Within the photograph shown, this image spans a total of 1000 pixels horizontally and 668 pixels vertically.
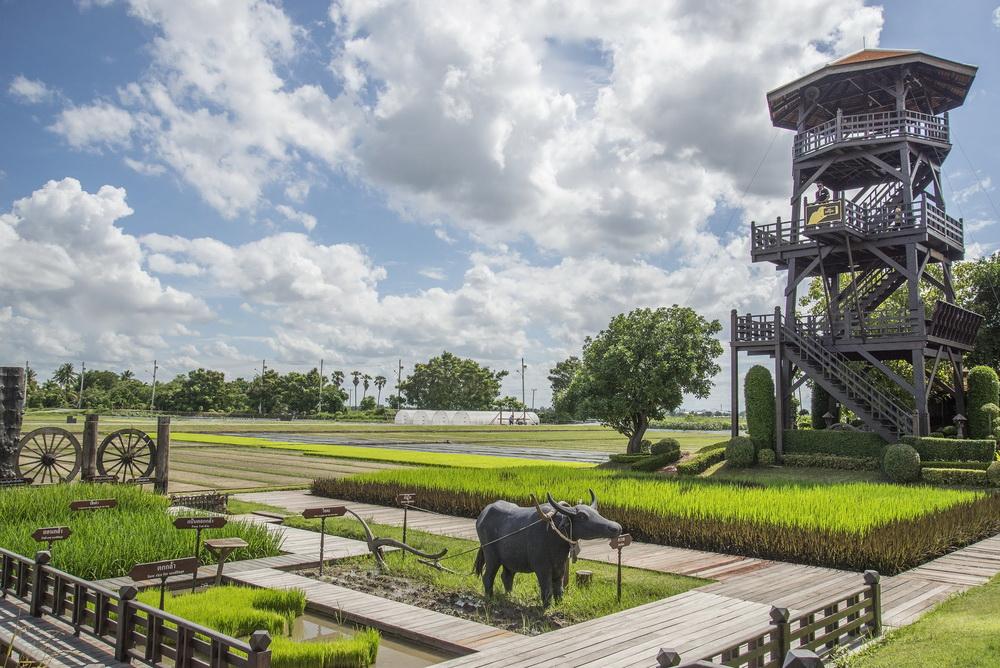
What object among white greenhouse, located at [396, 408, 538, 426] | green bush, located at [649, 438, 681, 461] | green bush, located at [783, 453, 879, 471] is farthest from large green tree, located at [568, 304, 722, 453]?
white greenhouse, located at [396, 408, 538, 426]

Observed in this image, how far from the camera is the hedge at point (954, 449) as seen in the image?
2295 centimetres

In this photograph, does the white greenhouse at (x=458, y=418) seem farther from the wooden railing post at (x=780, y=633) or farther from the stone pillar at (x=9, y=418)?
the wooden railing post at (x=780, y=633)

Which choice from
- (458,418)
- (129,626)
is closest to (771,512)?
(129,626)

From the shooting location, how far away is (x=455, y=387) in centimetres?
13262

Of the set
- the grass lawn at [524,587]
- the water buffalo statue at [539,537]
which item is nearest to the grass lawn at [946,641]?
the grass lawn at [524,587]

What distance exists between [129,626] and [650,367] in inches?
1133

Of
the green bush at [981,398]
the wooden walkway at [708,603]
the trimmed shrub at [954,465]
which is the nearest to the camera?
the wooden walkway at [708,603]

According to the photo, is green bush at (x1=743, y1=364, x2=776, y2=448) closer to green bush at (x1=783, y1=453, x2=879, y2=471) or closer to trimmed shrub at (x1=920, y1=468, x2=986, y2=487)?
green bush at (x1=783, y1=453, x2=879, y2=471)

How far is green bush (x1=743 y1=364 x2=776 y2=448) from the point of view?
1108 inches

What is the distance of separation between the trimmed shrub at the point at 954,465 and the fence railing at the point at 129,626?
2275 centimetres

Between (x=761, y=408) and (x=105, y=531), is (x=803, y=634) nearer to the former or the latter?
(x=105, y=531)

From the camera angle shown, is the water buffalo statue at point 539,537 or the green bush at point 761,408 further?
the green bush at point 761,408

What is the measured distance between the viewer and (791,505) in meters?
15.2

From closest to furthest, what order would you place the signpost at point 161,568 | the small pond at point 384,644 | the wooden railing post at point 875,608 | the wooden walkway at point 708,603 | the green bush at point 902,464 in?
the wooden walkway at point 708,603, the signpost at point 161,568, the small pond at point 384,644, the wooden railing post at point 875,608, the green bush at point 902,464
